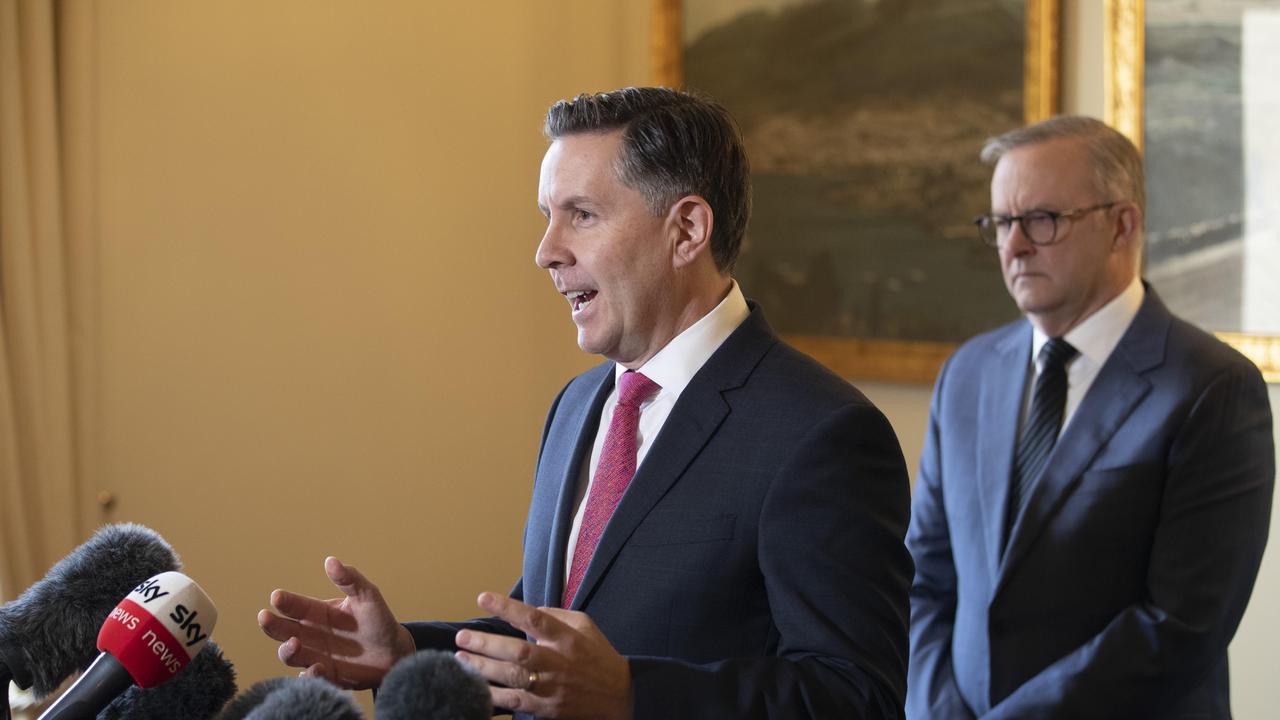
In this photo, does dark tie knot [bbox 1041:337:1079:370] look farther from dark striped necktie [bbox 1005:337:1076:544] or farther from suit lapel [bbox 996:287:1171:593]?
suit lapel [bbox 996:287:1171:593]

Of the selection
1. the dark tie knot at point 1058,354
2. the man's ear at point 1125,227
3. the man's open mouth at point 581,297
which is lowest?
the dark tie knot at point 1058,354

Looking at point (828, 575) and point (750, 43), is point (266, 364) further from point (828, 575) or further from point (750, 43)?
point (828, 575)

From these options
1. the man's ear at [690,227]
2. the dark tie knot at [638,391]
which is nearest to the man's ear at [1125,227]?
the man's ear at [690,227]

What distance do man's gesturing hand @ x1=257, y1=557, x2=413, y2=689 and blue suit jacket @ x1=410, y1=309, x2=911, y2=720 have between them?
14cm

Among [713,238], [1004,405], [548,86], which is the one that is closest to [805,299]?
[548,86]

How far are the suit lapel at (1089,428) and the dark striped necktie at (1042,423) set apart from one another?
5 cm

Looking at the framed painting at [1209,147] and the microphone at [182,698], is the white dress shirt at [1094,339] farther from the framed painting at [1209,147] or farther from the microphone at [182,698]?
the microphone at [182,698]

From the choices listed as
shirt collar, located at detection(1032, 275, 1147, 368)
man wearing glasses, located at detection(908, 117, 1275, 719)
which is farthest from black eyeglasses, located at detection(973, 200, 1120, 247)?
shirt collar, located at detection(1032, 275, 1147, 368)

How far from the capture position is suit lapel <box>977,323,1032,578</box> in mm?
2893

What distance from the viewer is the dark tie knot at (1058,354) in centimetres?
296

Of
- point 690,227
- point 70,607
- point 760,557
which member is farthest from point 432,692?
point 690,227

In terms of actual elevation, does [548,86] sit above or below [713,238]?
above

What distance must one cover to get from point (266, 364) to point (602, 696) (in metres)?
2.72

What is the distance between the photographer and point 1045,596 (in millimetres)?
2781
